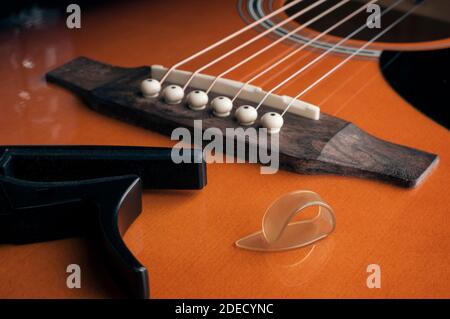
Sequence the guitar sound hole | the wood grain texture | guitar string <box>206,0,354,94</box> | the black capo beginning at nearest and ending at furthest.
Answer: the black capo, the wood grain texture, guitar string <box>206,0,354,94</box>, the guitar sound hole

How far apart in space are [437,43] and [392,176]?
506 millimetres

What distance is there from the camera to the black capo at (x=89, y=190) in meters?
0.56

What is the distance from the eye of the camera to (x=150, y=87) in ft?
2.68

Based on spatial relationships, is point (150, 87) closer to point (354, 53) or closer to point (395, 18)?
point (354, 53)

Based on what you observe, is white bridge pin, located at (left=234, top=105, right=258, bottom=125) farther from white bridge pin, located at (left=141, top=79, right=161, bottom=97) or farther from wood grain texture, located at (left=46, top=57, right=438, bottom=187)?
white bridge pin, located at (left=141, top=79, right=161, bottom=97)

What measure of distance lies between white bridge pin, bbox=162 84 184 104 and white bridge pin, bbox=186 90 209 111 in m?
0.01

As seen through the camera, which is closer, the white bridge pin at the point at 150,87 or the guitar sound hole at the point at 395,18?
the white bridge pin at the point at 150,87

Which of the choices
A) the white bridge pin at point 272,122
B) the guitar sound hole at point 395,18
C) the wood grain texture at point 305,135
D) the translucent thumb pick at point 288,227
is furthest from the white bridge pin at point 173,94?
the guitar sound hole at point 395,18

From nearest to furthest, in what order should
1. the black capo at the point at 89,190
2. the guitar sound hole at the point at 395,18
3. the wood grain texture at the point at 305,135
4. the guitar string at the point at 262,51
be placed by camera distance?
1. the black capo at the point at 89,190
2. the wood grain texture at the point at 305,135
3. the guitar string at the point at 262,51
4. the guitar sound hole at the point at 395,18

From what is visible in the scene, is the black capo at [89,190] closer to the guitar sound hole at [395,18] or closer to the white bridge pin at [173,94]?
the white bridge pin at [173,94]

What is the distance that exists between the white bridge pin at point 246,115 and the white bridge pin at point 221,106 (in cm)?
2

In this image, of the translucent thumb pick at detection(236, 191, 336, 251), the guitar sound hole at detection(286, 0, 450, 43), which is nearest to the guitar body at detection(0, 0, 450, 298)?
the translucent thumb pick at detection(236, 191, 336, 251)

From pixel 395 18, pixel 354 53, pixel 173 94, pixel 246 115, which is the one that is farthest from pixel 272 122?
pixel 395 18

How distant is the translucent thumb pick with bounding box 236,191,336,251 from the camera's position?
0.62 meters
